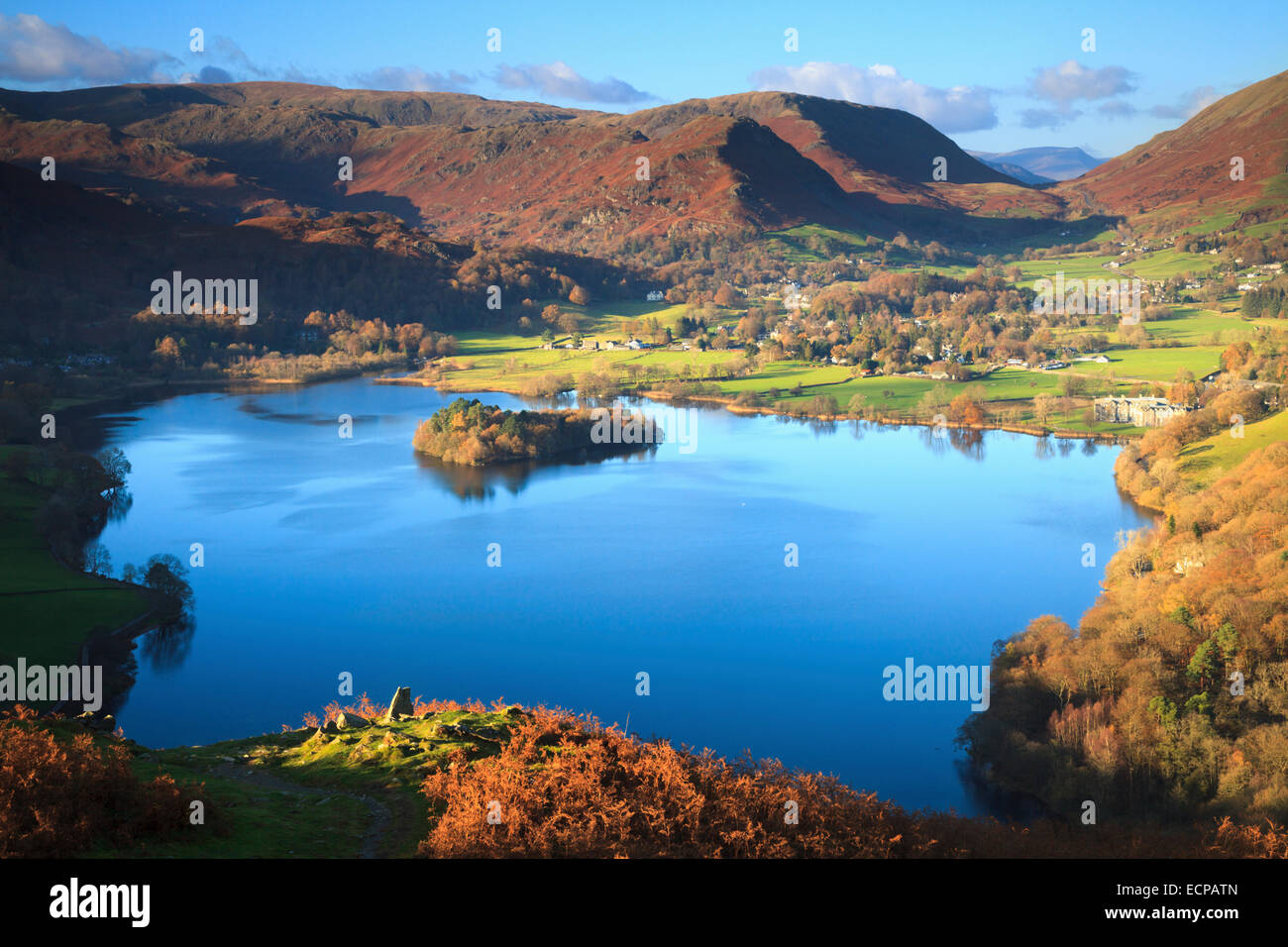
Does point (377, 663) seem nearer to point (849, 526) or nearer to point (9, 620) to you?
point (9, 620)

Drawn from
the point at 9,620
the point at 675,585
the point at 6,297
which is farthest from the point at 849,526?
the point at 6,297

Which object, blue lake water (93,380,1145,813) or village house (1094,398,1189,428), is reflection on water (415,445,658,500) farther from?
village house (1094,398,1189,428)

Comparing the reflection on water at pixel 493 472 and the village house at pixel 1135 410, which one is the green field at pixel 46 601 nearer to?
the reflection on water at pixel 493 472

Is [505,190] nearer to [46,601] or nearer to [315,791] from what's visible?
[46,601]
